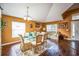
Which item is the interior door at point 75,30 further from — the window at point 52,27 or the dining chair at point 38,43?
the dining chair at point 38,43

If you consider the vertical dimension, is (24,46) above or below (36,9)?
below

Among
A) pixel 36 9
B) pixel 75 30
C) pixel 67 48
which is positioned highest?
pixel 36 9

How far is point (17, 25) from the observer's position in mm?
2277

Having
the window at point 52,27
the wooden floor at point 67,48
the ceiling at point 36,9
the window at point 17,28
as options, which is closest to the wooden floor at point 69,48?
the wooden floor at point 67,48

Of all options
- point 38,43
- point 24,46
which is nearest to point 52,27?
point 38,43

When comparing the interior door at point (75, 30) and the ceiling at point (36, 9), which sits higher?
the ceiling at point (36, 9)

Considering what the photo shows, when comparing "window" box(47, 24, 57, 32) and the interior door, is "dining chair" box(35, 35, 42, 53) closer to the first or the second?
"window" box(47, 24, 57, 32)

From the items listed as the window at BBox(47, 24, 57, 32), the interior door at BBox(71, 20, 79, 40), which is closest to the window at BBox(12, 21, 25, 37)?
the window at BBox(47, 24, 57, 32)

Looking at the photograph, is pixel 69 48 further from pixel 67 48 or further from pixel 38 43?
pixel 38 43

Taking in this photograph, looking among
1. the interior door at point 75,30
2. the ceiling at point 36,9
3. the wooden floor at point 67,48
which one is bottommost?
the wooden floor at point 67,48

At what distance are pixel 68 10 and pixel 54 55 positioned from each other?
0.89 metres

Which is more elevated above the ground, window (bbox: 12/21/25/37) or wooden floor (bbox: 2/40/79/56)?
window (bbox: 12/21/25/37)

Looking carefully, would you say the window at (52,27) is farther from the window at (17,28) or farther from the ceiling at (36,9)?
the window at (17,28)

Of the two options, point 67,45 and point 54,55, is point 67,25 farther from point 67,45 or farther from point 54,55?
point 54,55
